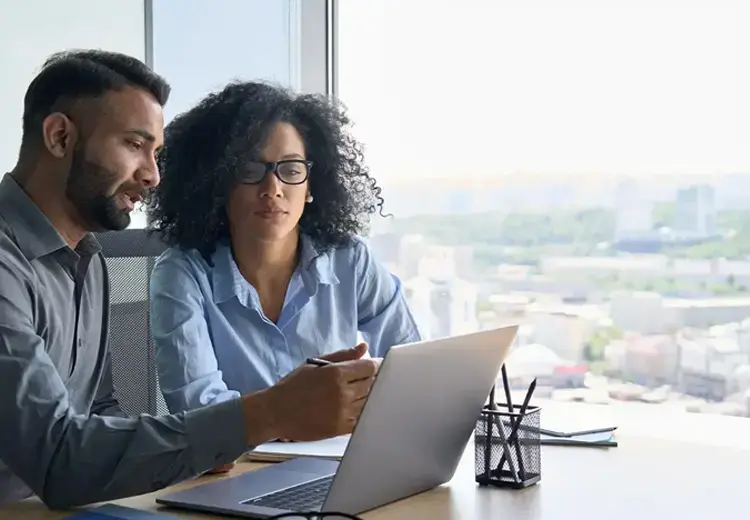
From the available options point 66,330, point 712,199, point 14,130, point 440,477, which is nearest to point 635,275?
point 712,199

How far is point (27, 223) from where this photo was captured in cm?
146

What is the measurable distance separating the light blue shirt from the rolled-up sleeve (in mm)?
519

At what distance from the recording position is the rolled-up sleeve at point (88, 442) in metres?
1.15

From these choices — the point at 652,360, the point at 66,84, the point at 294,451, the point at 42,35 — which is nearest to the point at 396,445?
the point at 294,451

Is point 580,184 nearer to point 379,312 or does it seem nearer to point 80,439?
point 379,312

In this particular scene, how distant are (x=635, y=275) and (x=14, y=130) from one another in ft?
5.44

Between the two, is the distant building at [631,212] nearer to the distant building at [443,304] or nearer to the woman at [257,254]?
the distant building at [443,304]

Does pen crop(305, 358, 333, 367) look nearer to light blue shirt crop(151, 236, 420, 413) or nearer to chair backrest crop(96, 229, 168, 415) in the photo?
light blue shirt crop(151, 236, 420, 413)

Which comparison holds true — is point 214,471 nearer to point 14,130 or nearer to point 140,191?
point 140,191

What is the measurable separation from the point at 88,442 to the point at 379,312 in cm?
101

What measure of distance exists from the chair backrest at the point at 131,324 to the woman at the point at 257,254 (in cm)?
3

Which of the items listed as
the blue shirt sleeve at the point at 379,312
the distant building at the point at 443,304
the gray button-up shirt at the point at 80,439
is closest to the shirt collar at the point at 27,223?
the gray button-up shirt at the point at 80,439

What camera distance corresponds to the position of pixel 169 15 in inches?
117

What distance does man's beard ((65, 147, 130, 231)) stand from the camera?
4.96ft
